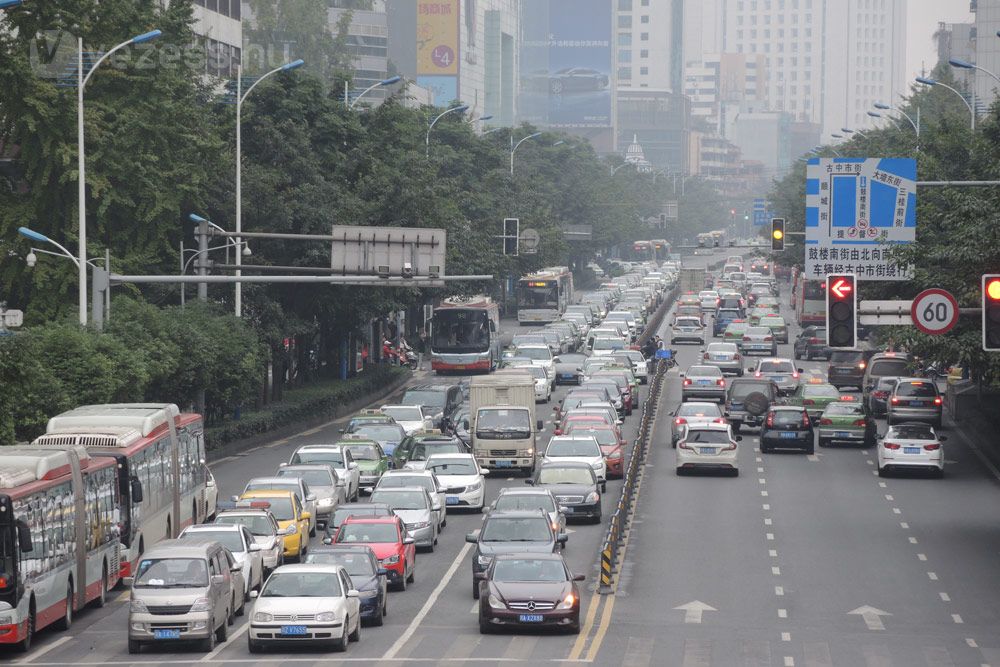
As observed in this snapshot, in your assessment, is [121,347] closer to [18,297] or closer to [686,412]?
[18,297]

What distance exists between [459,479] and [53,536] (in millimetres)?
16288

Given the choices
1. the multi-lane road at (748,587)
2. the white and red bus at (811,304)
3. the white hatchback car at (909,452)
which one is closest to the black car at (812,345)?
the white and red bus at (811,304)

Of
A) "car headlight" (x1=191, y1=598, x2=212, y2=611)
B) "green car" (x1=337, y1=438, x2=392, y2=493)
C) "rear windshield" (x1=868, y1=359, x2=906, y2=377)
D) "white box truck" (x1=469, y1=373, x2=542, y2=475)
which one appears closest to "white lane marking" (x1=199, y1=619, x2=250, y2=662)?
"car headlight" (x1=191, y1=598, x2=212, y2=611)

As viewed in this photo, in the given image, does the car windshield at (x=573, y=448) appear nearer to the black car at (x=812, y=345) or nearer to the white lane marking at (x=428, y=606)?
the white lane marking at (x=428, y=606)

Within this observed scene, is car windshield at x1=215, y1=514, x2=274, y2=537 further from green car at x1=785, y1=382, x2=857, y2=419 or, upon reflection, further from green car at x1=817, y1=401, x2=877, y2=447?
green car at x1=785, y1=382, x2=857, y2=419

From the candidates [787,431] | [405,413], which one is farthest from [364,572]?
[787,431]

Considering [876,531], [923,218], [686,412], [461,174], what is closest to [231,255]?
[686,412]

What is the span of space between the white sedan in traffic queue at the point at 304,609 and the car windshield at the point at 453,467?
638 inches

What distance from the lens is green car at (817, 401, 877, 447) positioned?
57.2m

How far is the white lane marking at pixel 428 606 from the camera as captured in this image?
89.4 feet

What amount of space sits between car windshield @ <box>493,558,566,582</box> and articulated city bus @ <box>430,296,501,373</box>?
51.8m

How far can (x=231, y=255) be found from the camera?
216 feet

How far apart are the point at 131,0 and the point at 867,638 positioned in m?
39.5

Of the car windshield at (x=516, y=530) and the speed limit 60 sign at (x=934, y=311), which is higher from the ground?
the speed limit 60 sign at (x=934, y=311)
